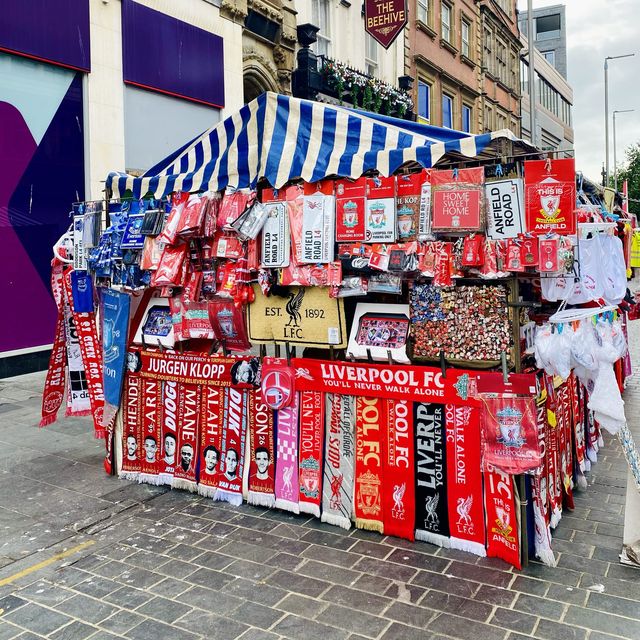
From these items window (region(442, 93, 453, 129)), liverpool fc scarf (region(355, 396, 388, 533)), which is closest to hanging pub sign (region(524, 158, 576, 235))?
liverpool fc scarf (region(355, 396, 388, 533))

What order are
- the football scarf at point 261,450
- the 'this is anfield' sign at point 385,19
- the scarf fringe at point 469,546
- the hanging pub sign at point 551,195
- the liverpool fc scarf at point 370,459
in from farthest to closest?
the 'this is anfield' sign at point 385,19
the football scarf at point 261,450
the liverpool fc scarf at point 370,459
the scarf fringe at point 469,546
the hanging pub sign at point 551,195

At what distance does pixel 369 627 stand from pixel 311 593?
489mm

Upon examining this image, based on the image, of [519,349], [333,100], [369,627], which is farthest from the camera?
[333,100]

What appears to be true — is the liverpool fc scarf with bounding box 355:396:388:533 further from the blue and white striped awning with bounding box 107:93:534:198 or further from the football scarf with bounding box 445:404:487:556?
the blue and white striped awning with bounding box 107:93:534:198

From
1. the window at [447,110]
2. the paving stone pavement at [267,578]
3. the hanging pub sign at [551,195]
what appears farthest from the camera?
the window at [447,110]

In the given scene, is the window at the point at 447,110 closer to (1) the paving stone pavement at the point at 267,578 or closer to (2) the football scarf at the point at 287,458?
(1) the paving stone pavement at the point at 267,578

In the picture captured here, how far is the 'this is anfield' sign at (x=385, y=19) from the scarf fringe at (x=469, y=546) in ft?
48.9

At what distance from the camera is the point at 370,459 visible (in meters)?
4.70

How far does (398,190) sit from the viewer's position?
451cm

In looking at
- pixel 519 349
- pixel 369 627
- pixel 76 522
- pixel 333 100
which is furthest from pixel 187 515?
pixel 333 100

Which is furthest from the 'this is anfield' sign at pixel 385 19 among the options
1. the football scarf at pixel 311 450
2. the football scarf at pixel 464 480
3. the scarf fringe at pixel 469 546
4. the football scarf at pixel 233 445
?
the scarf fringe at pixel 469 546

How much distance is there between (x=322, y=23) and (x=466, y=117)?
1181 centimetres

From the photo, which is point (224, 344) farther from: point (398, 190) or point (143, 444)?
point (398, 190)

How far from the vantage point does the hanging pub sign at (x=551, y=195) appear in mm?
3943
